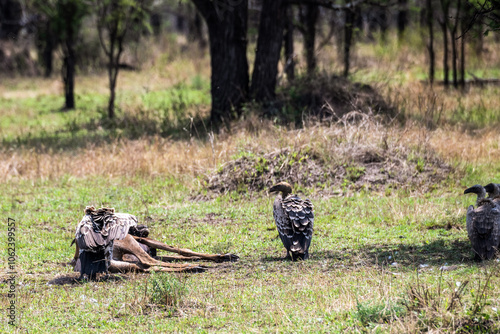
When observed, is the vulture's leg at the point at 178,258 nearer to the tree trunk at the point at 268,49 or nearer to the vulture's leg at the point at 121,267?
the vulture's leg at the point at 121,267

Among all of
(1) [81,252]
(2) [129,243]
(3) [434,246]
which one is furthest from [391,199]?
(1) [81,252]

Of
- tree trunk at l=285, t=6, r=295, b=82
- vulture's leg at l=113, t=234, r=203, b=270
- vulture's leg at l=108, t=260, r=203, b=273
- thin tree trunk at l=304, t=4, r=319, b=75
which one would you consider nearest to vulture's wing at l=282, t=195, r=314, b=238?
vulture's leg at l=108, t=260, r=203, b=273

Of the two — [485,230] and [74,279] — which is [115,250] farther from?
[485,230]

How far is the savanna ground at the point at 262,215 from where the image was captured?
5070 millimetres

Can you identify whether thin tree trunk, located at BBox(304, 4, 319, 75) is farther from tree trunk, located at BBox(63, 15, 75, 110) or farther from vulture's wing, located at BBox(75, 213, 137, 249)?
vulture's wing, located at BBox(75, 213, 137, 249)

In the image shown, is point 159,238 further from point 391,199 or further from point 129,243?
point 391,199

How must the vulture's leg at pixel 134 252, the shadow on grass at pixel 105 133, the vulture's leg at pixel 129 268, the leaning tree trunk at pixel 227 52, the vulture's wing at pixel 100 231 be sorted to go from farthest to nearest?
1. the leaning tree trunk at pixel 227 52
2. the shadow on grass at pixel 105 133
3. the vulture's leg at pixel 134 252
4. the vulture's leg at pixel 129 268
5. the vulture's wing at pixel 100 231

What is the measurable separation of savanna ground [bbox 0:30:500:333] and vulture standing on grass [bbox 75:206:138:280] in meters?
0.22

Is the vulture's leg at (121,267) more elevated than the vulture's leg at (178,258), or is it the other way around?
the vulture's leg at (121,267)

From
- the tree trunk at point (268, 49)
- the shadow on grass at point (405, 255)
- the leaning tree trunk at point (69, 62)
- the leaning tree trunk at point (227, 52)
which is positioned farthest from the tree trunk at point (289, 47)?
the shadow on grass at point (405, 255)

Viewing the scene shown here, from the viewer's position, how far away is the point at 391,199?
9.16m

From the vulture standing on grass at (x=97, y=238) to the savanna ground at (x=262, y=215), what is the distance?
0.22 m

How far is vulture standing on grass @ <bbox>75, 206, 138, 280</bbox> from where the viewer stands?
239 inches

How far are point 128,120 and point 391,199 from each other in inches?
351
